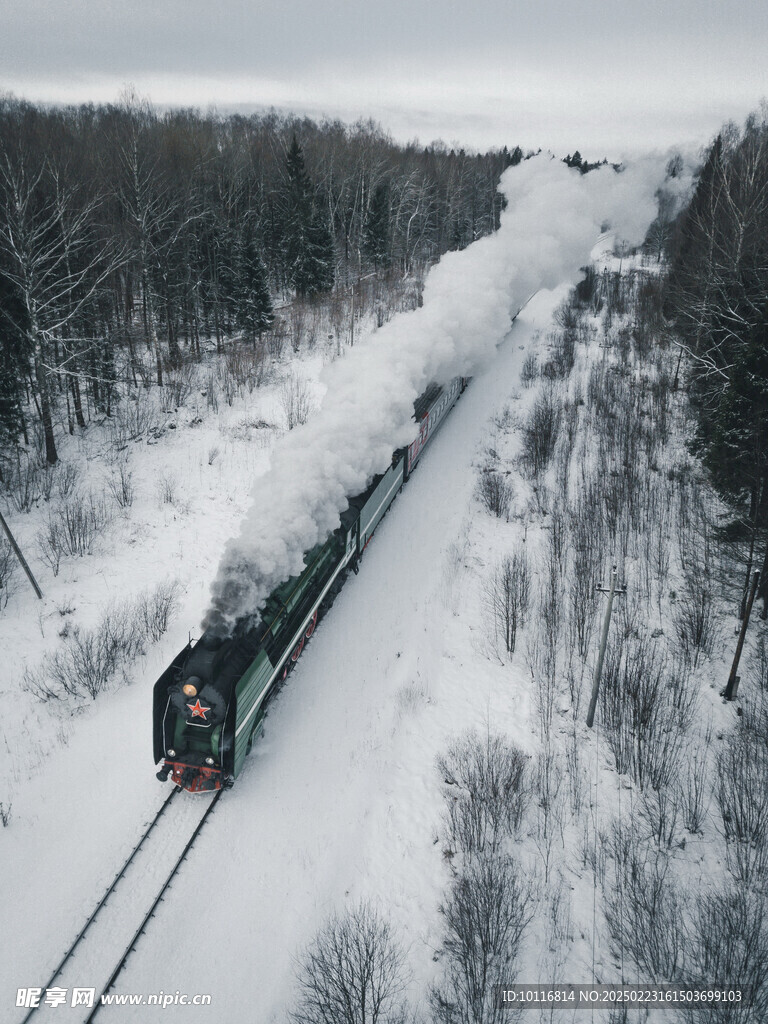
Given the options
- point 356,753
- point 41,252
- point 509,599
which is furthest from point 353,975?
point 41,252

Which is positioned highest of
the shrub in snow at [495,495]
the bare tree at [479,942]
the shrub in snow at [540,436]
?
the shrub in snow at [540,436]

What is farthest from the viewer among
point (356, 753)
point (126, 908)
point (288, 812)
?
point (356, 753)

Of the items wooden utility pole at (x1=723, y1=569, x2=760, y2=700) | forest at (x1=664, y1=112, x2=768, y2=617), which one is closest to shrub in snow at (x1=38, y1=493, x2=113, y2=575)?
wooden utility pole at (x1=723, y1=569, x2=760, y2=700)

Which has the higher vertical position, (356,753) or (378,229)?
(378,229)

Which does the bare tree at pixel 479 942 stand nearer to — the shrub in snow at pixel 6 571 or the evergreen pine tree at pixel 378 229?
the shrub in snow at pixel 6 571

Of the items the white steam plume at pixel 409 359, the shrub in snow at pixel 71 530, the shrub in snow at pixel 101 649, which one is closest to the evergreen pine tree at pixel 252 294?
the white steam plume at pixel 409 359

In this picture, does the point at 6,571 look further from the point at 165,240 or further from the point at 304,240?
the point at 304,240

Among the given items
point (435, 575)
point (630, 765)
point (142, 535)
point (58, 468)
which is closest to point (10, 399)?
point (58, 468)
